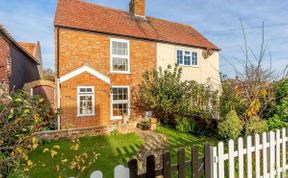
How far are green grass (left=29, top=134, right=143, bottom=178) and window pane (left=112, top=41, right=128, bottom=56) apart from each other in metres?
6.15

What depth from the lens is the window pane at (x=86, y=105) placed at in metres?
12.7

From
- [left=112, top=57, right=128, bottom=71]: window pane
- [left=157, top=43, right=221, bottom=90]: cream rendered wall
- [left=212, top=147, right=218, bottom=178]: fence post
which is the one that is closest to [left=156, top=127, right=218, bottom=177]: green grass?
[left=212, top=147, right=218, bottom=178]: fence post

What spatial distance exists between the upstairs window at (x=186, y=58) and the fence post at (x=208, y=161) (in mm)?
14712

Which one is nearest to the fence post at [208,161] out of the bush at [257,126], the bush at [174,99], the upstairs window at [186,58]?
the bush at [257,126]

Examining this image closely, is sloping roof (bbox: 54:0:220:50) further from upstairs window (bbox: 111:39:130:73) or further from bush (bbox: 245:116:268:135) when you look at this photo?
bush (bbox: 245:116:268:135)

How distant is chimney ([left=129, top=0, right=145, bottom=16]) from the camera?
1789 centimetres

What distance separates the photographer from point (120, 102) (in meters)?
14.6

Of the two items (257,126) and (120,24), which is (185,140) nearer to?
(257,126)

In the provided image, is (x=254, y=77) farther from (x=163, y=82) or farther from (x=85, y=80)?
(x=85, y=80)

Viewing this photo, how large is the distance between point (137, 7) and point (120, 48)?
5210 mm

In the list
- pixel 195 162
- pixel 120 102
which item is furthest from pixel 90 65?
pixel 195 162

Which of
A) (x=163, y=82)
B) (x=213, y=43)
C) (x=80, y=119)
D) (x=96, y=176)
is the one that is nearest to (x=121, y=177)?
(x=96, y=176)

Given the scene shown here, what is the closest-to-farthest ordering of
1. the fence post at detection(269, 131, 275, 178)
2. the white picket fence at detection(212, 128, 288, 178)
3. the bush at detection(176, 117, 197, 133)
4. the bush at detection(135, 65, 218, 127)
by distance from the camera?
the white picket fence at detection(212, 128, 288, 178)
the fence post at detection(269, 131, 275, 178)
the bush at detection(176, 117, 197, 133)
the bush at detection(135, 65, 218, 127)

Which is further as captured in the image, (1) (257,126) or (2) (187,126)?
(2) (187,126)
